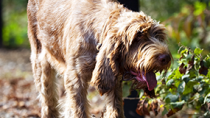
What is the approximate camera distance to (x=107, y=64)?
3.48 m

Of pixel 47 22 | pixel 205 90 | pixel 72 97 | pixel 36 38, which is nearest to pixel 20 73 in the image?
pixel 36 38

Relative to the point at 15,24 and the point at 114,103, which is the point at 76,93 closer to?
the point at 114,103

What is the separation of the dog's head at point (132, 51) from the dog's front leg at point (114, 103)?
0.63m

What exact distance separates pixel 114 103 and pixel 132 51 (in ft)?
3.47

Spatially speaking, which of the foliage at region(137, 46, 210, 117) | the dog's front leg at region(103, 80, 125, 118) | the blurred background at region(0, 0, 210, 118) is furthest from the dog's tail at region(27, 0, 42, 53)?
the foliage at region(137, 46, 210, 117)

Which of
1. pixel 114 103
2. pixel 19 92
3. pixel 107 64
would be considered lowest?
pixel 19 92

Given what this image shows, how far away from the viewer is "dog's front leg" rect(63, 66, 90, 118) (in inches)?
156

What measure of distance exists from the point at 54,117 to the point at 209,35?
16.8 ft

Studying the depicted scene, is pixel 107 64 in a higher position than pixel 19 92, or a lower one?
higher

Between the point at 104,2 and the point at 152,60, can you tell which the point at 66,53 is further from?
the point at 152,60

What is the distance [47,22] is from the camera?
469 cm

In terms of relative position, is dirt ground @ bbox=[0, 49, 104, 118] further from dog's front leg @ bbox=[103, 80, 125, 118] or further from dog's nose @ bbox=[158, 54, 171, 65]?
dog's nose @ bbox=[158, 54, 171, 65]

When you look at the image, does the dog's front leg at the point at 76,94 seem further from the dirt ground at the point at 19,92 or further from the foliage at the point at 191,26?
the foliage at the point at 191,26

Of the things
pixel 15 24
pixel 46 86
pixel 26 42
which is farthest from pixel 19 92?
pixel 15 24
